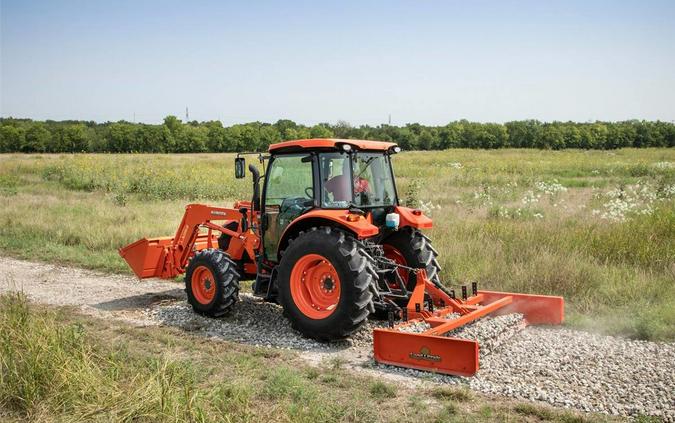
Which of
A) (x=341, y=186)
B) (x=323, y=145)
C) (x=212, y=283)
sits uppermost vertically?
(x=323, y=145)

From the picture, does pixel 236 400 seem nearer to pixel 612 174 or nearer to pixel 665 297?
pixel 665 297

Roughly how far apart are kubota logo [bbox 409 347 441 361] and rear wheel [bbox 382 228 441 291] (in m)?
1.84

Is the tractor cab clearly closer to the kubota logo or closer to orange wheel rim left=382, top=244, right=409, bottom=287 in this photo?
orange wheel rim left=382, top=244, right=409, bottom=287

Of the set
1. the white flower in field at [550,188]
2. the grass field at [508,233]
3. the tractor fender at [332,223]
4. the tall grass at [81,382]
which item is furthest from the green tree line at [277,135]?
the tall grass at [81,382]

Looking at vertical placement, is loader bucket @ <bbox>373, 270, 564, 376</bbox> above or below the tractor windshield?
below

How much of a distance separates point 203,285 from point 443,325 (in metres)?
3.65

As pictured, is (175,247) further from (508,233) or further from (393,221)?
(508,233)

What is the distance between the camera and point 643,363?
648 centimetres

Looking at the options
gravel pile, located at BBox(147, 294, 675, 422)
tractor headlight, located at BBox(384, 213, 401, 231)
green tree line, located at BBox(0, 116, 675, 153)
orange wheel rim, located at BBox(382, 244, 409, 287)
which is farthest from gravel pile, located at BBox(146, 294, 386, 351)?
green tree line, located at BBox(0, 116, 675, 153)

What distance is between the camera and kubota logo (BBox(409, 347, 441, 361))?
6.33 meters

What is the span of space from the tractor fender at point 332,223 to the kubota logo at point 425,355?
1.51 meters

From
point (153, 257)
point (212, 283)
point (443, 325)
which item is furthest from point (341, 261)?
point (153, 257)

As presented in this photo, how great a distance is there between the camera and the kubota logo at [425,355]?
Result: 20.8 ft

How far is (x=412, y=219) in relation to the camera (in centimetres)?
808
